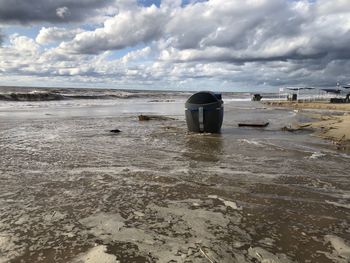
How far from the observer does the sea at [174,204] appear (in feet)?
12.8

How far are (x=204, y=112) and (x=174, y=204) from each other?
8472 millimetres

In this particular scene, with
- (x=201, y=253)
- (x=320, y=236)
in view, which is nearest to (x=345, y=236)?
(x=320, y=236)

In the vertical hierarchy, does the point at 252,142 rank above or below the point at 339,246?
below

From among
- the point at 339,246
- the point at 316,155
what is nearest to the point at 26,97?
the point at 316,155

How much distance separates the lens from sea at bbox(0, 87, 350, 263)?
3908 millimetres

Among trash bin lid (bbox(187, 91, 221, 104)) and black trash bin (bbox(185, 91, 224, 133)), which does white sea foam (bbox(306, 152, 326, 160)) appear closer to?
black trash bin (bbox(185, 91, 224, 133))

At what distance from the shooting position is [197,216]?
4.93 m

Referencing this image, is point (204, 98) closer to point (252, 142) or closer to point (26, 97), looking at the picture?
point (252, 142)

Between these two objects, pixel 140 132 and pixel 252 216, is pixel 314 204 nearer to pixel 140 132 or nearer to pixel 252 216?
pixel 252 216

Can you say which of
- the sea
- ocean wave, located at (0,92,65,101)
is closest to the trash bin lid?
the sea

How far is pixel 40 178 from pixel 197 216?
137 inches

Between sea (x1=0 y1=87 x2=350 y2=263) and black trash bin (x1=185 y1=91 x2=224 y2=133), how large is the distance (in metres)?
3.31

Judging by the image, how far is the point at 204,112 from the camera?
1361 centimetres

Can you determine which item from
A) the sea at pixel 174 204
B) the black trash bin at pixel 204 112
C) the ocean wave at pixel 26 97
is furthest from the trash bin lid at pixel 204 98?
the ocean wave at pixel 26 97
